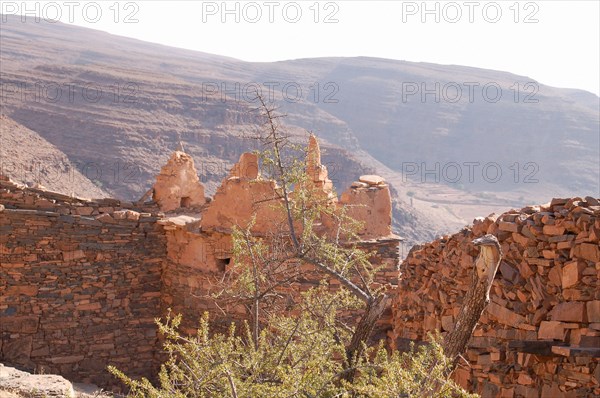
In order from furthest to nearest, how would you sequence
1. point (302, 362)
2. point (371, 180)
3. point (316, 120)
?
point (316, 120)
point (371, 180)
point (302, 362)

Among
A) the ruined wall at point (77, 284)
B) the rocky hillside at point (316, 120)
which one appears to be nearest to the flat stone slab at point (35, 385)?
the ruined wall at point (77, 284)

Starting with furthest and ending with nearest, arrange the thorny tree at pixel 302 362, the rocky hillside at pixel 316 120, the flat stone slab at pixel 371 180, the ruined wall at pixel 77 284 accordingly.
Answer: the rocky hillside at pixel 316 120, the ruined wall at pixel 77 284, the flat stone slab at pixel 371 180, the thorny tree at pixel 302 362

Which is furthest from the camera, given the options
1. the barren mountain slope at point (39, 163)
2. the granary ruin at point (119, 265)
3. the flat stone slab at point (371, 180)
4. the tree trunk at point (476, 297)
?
the barren mountain slope at point (39, 163)

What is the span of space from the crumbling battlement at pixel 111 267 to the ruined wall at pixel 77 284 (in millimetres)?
14

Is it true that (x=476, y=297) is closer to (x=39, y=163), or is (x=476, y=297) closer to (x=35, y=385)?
(x=35, y=385)

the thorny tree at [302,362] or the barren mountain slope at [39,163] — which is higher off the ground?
the thorny tree at [302,362]

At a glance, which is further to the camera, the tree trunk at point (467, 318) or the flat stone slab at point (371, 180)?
the flat stone slab at point (371, 180)

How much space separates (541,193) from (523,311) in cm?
6993

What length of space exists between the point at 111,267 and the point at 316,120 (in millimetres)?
66161

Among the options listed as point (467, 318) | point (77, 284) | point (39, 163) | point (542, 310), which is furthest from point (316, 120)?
point (467, 318)

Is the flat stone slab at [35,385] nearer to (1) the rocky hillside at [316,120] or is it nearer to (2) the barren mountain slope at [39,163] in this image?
(1) the rocky hillside at [316,120]

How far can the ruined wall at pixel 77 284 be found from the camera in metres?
12.0

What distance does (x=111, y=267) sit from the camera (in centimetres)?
1262

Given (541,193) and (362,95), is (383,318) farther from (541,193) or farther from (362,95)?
(362,95)
